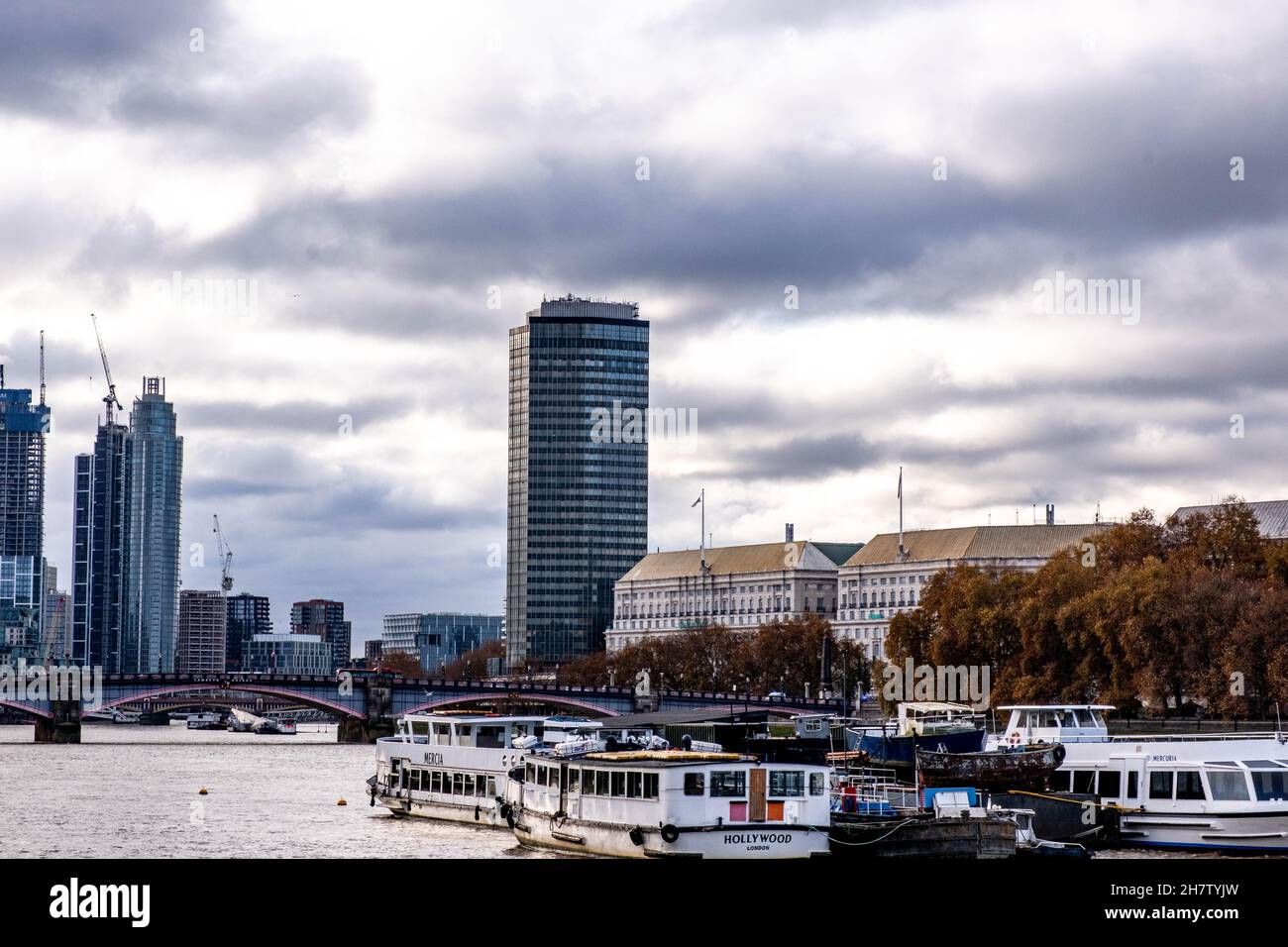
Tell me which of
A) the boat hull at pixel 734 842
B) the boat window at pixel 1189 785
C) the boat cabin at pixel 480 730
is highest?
the boat cabin at pixel 480 730

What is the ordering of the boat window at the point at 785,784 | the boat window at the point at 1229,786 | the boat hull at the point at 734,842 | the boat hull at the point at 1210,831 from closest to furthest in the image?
the boat hull at the point at 734,842, the boat window at the point at 785,784, the boat hull at the point at 1210,831, the boat window at the point at 1229,786

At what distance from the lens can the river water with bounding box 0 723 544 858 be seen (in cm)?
8138

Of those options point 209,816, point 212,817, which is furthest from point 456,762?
→ point 209,816

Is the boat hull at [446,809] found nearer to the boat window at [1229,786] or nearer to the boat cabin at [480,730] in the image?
the boat cabin at [480,730]

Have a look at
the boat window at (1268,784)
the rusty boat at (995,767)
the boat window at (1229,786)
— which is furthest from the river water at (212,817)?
the rusty boat at (995,767)

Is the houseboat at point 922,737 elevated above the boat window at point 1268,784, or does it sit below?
above

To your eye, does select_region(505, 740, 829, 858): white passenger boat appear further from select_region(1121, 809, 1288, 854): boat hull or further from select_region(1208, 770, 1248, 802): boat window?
select_region(1208, 770, 1248, 802): boat window

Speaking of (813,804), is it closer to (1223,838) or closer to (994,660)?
(1223,838)

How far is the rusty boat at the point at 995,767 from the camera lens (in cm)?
8025

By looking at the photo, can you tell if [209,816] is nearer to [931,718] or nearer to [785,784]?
[931,718]

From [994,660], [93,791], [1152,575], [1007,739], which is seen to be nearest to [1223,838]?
[1007,739]

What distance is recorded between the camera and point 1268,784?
248ft

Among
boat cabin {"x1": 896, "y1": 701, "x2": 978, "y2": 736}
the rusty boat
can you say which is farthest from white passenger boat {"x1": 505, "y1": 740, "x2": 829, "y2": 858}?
boat cabin {"x1": 896, "y1": 701, "x2": 978, "y2": 736}
